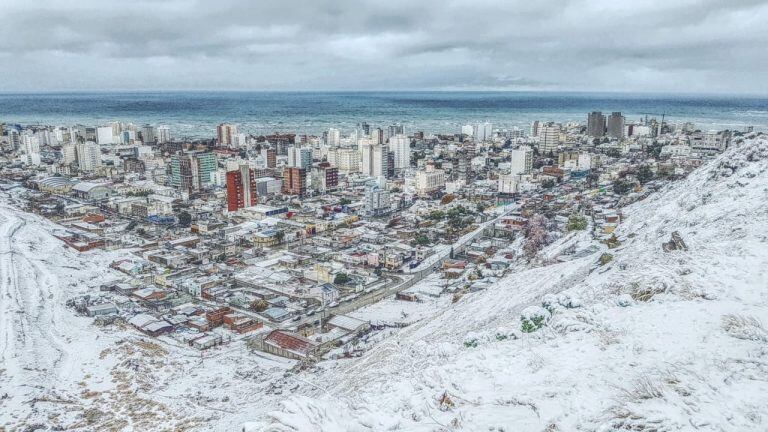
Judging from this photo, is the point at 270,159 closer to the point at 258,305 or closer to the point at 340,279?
the point at 340,279

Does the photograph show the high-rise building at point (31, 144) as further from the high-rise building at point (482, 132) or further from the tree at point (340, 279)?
the high-rise building at point (482, 132)

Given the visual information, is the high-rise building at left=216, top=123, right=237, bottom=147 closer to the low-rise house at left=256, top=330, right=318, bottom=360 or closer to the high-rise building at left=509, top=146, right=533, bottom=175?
the high-rise building at left=509, top=146, right=533, bottom=175

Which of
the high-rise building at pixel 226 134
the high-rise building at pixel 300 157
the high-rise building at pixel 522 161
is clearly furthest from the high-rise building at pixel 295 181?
the high-rise building at pixel 226 134

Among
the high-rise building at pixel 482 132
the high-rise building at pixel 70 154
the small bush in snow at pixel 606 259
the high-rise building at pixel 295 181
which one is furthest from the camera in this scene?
the high-rise building at pixel 482 132

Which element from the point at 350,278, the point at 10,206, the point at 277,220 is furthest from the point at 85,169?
the point at 350,278

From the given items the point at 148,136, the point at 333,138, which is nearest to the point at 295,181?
the point at 333,138
